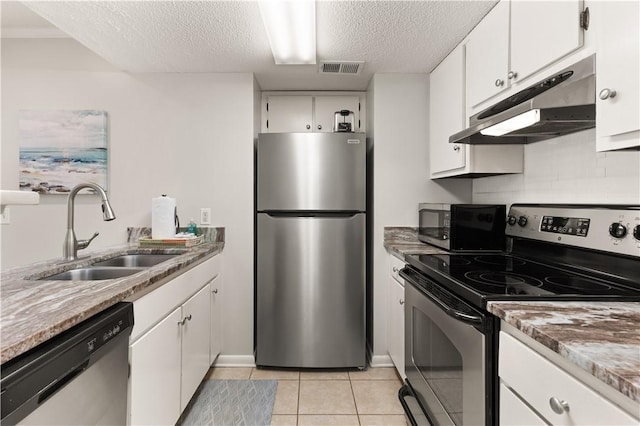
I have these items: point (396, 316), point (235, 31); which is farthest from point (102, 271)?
point (396, 316)

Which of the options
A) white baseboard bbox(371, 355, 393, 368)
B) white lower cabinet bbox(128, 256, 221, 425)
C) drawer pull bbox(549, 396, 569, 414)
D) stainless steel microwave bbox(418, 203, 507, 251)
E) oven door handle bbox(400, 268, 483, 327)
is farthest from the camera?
white baseboard bbox(371, 355, 393, 368)

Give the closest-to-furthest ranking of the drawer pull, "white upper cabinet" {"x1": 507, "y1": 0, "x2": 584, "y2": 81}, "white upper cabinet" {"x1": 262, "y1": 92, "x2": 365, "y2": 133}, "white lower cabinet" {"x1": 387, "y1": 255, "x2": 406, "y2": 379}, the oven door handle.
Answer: the drawer pull, the oven door handle, "white upper cabinet" {"x1": 507, "y1": 0, "x2": 584, "y2": 81}, "white lower cabinet" {"x1": 387, "y1": 255, "x2": 406, "y2": 379}, "white upper cabinet" {"x1": 262, "y1": 92, "x2": 365, "y2": 133}

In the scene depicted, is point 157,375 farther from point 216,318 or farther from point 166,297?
point 216,318

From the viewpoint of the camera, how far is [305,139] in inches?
94.0

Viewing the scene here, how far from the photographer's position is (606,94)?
3.22ft

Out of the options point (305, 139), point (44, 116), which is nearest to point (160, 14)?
point (305, 139)

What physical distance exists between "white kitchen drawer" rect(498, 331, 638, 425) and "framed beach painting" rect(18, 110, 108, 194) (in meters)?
2.78

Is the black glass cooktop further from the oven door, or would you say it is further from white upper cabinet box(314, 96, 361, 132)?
white upper cabinet box(314, 96, 361, 132)

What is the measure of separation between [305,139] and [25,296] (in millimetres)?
1766

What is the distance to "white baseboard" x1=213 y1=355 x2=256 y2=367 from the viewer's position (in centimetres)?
249

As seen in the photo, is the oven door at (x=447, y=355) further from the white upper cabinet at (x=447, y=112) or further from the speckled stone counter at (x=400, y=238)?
the white upper cabinet at (x=447, y=112)

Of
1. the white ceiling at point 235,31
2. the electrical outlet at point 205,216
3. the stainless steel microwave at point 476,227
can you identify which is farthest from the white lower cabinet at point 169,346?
the stainless steel microwave at point 476,227

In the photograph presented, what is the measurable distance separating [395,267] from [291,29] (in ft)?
5.23

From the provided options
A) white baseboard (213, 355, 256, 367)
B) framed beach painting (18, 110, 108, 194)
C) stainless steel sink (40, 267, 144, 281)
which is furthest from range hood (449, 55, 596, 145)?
framed beach painting (18, 110, 108, 194)
